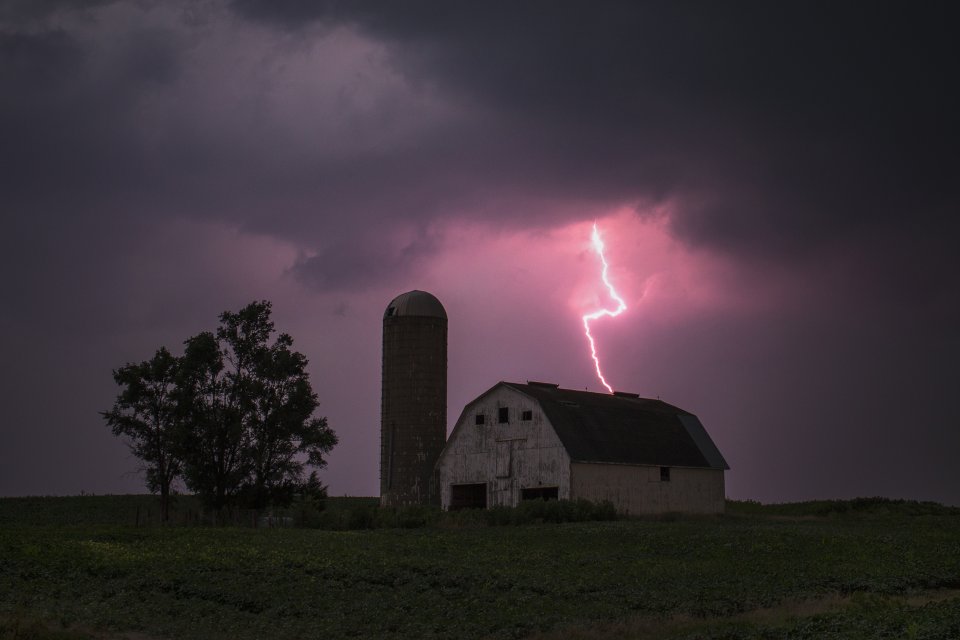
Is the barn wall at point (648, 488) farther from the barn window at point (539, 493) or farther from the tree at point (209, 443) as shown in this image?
the tree at point (209, 443)

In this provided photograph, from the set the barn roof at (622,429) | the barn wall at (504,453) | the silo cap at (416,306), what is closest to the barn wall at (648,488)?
the barn roof at (622,429)

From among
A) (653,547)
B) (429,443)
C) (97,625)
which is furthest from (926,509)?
(97,625)

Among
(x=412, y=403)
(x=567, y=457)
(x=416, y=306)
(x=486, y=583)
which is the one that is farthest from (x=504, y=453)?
(x=486, y=583)

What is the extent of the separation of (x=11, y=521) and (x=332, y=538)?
2841 cm

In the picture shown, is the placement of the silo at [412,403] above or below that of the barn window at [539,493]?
above

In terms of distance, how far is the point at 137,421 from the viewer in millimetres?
48094

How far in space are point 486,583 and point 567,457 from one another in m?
21.8

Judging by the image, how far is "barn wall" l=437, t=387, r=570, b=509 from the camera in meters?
47.9

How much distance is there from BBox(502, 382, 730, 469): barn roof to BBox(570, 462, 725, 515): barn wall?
426mm

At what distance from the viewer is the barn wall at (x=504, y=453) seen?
47875 millimetres

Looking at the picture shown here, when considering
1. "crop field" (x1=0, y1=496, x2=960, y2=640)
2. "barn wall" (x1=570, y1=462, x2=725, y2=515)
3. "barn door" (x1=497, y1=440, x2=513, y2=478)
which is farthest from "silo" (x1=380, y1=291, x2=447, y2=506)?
"crop field" (x1=0, y1=496, x2=960, y2=640)

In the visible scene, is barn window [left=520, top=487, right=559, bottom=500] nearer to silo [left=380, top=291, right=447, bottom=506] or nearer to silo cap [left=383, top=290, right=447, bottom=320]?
silo [left=380, top=291, right=447, bottom=506]

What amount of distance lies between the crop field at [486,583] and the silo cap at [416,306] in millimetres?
17649

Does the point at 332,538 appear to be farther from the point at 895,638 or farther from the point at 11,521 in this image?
the point at 11,521
